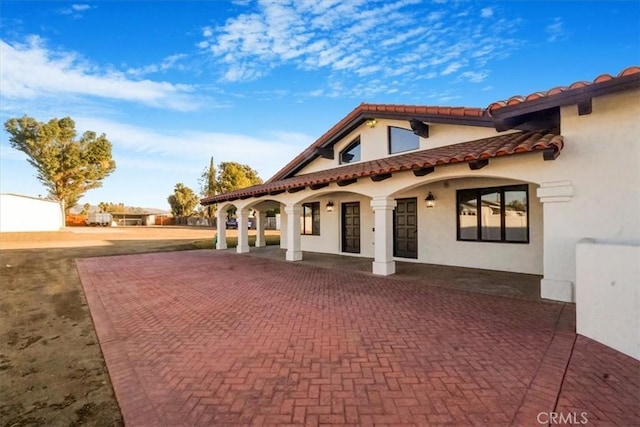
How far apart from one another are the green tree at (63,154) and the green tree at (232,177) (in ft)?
44.9

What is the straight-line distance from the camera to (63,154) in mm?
33781

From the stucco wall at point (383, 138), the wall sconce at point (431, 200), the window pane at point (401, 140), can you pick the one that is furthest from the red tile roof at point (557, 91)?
the wall sconce at point (431, 200)

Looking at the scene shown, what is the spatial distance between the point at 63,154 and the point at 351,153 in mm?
37966

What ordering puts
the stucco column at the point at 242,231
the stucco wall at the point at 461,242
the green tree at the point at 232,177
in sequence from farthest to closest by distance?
the green tree at the point at 232,177
the stucco column at the point at 242,231
the stucco wall at the point at 461,242

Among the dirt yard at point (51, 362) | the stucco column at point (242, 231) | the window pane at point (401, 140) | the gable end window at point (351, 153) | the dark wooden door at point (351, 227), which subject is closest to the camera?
the dirt yard at point (51, 362)

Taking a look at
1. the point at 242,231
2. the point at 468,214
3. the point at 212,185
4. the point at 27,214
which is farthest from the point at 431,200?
the point at 212,185

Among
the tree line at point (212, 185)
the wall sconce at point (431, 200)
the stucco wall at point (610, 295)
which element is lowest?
the stucco wall at point (610, 295)

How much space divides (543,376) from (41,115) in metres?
46.3

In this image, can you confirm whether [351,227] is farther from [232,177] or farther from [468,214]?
[232,177]

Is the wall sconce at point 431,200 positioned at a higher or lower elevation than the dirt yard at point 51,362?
higher

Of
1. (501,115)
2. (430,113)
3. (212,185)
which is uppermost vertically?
(212,185)

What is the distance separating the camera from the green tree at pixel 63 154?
32062 mm

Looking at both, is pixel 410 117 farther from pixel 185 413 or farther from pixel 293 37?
pixel 185 413

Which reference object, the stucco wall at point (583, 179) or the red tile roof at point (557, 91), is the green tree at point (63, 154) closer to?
the stucco wall at point (583, 179)
